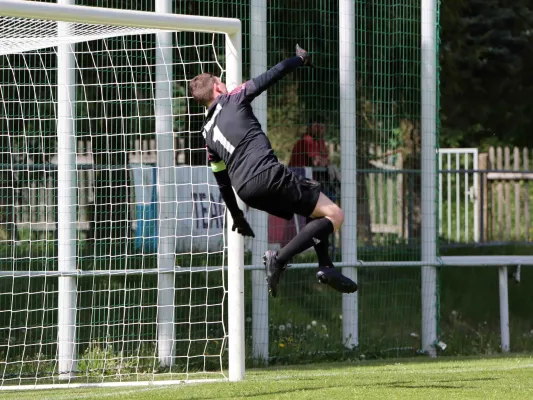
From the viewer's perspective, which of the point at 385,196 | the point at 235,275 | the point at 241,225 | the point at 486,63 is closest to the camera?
the point at 241,225

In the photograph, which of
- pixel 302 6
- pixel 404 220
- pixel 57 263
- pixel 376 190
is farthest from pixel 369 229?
pixel 57 263

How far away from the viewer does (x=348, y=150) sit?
43.2 ft

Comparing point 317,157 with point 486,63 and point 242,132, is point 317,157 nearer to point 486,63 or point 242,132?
point 242,132

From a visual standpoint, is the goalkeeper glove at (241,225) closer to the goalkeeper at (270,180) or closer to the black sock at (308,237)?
the goalkeeper at (270,180)

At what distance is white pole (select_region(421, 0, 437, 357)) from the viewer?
13570 millimetres

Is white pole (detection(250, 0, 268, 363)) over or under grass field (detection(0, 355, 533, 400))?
over

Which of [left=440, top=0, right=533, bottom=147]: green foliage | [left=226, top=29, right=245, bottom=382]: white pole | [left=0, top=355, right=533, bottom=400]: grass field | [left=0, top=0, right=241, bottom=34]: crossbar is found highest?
[left=440, top=0, right=533, bottom=147]: green foliage

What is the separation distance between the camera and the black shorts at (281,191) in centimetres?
870

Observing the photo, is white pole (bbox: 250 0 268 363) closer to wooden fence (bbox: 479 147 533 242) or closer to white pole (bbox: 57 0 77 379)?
white pole (bbox: 57 0 77 379)

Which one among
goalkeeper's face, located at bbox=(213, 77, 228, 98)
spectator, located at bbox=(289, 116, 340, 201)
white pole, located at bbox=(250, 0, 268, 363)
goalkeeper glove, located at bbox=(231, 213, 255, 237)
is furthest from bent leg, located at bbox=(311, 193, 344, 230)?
spectator, located at bbox=(289, 116, 340, 201)

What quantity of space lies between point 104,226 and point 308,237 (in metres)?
4.19

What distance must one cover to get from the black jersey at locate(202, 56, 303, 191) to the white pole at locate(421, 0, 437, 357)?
5.02 metres

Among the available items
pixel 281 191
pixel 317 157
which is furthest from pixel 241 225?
pixel 317 157

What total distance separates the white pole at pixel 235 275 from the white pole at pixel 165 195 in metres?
1.82
